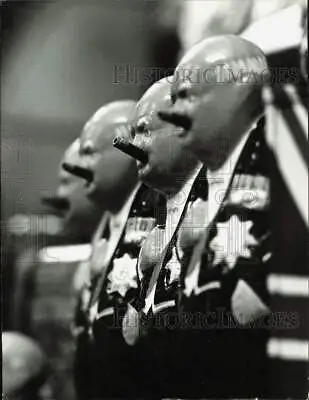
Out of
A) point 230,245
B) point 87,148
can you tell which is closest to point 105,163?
point 87,148

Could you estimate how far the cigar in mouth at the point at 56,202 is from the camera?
143cm

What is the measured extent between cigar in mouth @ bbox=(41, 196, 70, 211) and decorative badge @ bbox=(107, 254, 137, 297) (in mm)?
159

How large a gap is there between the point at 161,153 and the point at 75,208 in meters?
0.23

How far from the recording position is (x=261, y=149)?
126 centimetres

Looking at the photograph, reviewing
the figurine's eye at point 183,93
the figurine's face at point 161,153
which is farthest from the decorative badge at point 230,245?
the figurine's eye at point 183,93

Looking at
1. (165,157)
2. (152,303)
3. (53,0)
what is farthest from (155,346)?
(53,0)

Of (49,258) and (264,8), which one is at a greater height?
(264,8)

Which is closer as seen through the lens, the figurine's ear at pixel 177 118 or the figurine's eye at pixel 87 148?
the figurine's ear at pixel 177 118

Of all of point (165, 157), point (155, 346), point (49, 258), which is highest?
point (165, 157)

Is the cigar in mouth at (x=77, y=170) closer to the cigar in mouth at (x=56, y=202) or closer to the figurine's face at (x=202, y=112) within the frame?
the cigar in mouth at (x=56, y=202)

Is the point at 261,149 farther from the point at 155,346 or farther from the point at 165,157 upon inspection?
the point at 155,346

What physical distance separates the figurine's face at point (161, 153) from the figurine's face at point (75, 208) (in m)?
0.17

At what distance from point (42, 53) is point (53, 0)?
0.10m

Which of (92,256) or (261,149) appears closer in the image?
(261,149)
